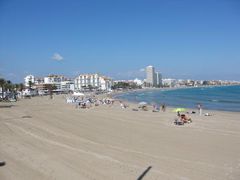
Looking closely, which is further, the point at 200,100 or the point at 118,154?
the point at 200,100

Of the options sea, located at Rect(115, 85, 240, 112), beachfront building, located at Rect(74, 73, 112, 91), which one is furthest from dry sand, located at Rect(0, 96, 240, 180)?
beachfront building, located at Rect(74, 73, 112, 91)

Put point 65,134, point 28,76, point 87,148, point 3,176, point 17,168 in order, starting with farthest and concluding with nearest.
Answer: point 28,76
point 65,134
point 87,148
point 17,168
point 3,176

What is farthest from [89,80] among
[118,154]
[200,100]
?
[118,154]

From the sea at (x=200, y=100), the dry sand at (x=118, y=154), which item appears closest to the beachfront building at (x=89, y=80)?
the sea at (x=200, y=100)

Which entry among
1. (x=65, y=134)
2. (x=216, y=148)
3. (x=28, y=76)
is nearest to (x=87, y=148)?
(x=65, y=134)

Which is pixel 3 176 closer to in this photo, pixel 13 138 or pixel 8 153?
pixel 8 153

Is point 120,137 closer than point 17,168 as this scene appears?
No

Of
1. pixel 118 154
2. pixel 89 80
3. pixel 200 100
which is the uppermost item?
pixel 89 80

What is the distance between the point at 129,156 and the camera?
11.0 m

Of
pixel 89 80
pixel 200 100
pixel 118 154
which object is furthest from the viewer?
pixel 89 80

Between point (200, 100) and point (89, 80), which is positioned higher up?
point (89, 80)

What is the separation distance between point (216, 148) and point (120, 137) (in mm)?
4675

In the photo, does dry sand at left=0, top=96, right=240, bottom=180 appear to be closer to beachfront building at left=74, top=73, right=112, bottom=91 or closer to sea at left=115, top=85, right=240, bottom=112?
sea at left=115, top=85, right=240, bottom=112

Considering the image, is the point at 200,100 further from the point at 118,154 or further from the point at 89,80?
the point at 89,80
